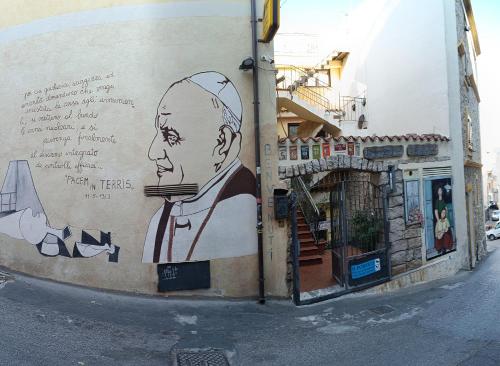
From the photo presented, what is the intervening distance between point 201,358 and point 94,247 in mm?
3112

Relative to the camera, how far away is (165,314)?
6.27 meters

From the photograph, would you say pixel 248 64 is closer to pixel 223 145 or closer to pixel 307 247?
pixel 223 145

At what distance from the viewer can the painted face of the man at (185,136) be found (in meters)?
7.04

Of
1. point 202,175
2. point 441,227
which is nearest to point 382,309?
point 441,227

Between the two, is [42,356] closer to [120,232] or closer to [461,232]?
[120,232]

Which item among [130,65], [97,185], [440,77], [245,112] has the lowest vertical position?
[97,185]

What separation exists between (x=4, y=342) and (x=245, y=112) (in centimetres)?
508

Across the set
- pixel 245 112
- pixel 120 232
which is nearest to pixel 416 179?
pixel 245 112

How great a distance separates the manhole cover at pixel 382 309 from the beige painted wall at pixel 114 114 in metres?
1.67

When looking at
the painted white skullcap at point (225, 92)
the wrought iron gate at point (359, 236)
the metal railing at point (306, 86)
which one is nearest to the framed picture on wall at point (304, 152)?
the wrought iron gate at point (359, 236)

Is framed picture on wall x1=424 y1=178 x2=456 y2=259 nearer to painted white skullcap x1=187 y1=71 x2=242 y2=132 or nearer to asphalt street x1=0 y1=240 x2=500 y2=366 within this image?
asphalt street x1=0 y1=240 x2=500 y2=366

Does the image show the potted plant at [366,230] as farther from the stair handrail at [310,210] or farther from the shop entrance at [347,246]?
the stair handrail at [310,210]

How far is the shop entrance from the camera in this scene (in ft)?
26.2

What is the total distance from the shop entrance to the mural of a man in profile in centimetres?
112
